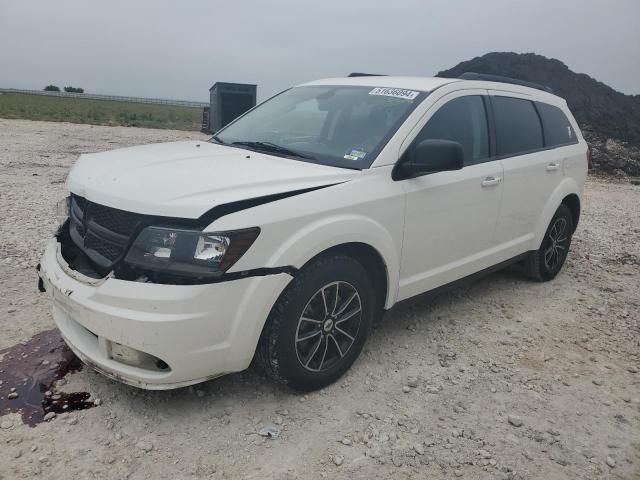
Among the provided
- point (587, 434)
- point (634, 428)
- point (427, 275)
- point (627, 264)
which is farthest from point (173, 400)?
point (627, 264)

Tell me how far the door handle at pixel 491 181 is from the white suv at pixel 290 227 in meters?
0.02

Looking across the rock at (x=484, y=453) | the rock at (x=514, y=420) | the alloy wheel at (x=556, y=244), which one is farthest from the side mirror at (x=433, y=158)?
the alloy wheel at (x=556, y=244)

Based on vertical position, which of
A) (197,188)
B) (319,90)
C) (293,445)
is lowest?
(293,445)

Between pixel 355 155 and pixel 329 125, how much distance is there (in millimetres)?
469

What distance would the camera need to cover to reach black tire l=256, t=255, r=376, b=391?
112 inches

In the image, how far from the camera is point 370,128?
3516 millimetres

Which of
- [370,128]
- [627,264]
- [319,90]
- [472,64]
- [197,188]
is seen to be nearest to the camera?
[197,188]

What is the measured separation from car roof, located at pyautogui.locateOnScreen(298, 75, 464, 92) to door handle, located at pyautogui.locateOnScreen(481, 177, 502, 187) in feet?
2.50

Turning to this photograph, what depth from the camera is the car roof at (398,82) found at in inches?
→ 148

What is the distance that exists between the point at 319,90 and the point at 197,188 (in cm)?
191

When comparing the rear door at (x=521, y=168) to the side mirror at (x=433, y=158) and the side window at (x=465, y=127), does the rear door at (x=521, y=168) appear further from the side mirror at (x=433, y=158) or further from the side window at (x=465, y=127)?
the side mirror at (x=433, y=158)

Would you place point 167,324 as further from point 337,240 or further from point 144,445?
point 337,240

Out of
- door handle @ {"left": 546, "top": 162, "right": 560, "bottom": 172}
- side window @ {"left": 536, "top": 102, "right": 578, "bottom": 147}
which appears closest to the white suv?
door handle @ {"left": 546, "top": 162, "right": 560, "bottom": 172}

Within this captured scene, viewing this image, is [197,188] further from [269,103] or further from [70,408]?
[269,103]
